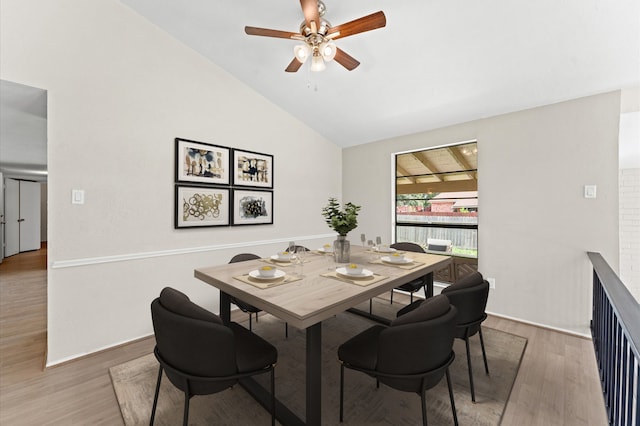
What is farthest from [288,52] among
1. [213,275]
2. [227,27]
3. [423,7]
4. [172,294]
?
[172,294]

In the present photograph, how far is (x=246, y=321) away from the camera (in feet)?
9.92

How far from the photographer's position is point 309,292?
1477mm

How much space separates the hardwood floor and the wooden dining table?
3.16 feet

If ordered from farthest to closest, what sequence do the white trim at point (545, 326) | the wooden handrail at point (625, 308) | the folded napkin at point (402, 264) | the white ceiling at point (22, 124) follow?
the white trim at point (545, 326) → the white ceiling at point (22, 124) → the folded napkin at point (402, 264) → the wooden handrail at point (625, 308)

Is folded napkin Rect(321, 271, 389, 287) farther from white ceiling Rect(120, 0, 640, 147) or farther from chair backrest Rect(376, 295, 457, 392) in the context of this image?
white ceiling Rect(120, 0, 640, 147)

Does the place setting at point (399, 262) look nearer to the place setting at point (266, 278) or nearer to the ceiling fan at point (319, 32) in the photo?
the place setting at point (266, 278)

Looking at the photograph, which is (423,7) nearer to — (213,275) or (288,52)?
(288,52)

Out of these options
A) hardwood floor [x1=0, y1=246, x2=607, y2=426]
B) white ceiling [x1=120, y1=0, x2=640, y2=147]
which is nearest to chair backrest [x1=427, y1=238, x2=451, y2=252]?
hardwood floor [x1=0, y1=246, x2=607, y2=426]

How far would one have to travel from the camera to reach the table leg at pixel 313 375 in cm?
135

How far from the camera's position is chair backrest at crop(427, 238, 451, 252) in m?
3.71

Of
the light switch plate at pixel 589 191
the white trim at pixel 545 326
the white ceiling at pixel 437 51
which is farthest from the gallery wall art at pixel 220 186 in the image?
the light switch plate at pixel 589 191

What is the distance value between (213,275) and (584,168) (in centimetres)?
351

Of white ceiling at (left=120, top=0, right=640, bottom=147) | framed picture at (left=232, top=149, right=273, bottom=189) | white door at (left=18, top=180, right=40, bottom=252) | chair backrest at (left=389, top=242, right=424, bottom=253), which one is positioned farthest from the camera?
white door at (left=18, top=180, right=40, bottom=252)

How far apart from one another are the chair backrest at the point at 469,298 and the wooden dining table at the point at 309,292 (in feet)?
1.03
